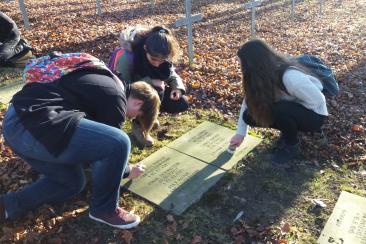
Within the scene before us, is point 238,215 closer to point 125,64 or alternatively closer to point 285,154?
point 285,154

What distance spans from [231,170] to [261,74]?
93 centimetres

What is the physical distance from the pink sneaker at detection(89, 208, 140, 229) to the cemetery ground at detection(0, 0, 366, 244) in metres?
0.06

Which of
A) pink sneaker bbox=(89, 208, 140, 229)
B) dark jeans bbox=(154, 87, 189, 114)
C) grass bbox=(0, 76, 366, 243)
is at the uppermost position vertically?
dark jeans bbox=(154, 87, 189, 114)

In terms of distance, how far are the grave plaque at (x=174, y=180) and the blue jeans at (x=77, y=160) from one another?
0.49 metres

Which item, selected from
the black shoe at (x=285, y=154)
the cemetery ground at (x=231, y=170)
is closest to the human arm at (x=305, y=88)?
the black shoe at (x=285, y=154)

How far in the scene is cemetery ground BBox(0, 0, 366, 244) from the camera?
9.07 ft

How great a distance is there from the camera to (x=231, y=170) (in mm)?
3432

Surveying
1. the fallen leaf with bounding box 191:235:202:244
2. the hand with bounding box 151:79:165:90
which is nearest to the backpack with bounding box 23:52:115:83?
the hand with bounding box 151:79:165:90

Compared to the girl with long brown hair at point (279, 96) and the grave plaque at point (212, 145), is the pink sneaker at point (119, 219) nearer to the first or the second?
the grave plaque at point (212, 145)

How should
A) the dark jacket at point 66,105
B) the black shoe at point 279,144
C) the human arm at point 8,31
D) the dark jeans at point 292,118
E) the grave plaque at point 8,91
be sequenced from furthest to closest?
1. the human arm at point 8,31
2. the grave plaque at point 8,91
3. the black shoe at point 279,144
4. the dark jeans at point 292,118
5. the dark jacket at point 66,105

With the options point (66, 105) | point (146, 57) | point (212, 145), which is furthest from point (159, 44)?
point (66, 105)

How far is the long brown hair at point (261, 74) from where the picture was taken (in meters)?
3.03

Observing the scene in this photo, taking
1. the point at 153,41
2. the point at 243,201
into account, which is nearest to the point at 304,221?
the point at 243,201

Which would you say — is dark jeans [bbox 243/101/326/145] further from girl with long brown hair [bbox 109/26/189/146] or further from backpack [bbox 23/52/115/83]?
backpack [bbox 23/52/115/83]
